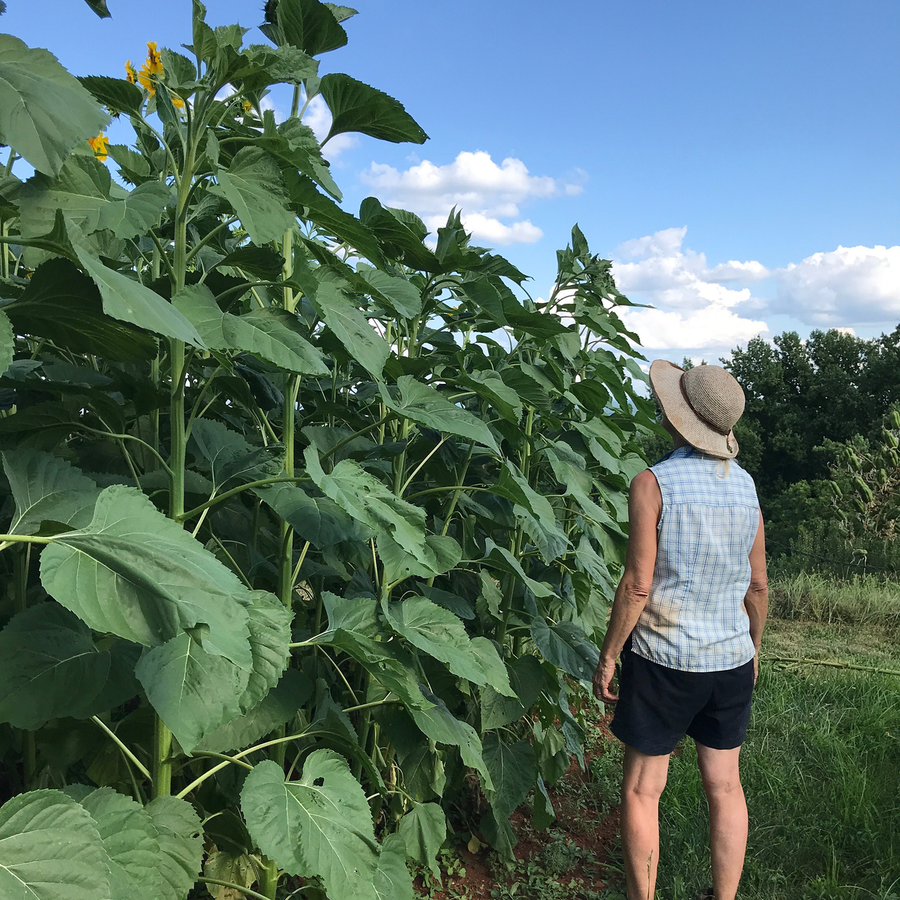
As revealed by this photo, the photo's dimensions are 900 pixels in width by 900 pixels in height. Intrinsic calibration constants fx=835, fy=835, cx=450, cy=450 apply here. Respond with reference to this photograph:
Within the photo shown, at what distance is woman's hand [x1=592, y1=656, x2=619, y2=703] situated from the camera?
2.49 meters

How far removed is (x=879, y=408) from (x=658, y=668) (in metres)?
17.2

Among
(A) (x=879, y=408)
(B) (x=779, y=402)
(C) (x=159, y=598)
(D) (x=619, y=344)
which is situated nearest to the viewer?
(C) (x=159, y=598)

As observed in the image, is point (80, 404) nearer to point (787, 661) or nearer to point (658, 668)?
point (658, 668)

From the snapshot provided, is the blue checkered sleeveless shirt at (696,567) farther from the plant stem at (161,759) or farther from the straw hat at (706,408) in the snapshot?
the plant stem at (161,759)

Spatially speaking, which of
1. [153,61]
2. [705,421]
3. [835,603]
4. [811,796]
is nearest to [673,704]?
[705,421]

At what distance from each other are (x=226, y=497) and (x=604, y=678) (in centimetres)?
148

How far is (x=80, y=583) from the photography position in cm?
97

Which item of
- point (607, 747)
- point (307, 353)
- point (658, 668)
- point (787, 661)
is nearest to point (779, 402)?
point (787, 661)

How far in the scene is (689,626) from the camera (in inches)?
94.9

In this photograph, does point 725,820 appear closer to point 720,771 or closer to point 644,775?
point 720,771

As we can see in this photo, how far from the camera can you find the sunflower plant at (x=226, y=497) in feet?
3.26

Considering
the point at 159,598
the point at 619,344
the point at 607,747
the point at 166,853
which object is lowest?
the point at 607,747

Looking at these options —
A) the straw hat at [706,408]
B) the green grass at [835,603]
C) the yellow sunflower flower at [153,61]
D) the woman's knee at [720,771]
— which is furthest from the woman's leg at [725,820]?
the green grass at [835,603]

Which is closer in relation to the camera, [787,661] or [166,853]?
[166,853]
